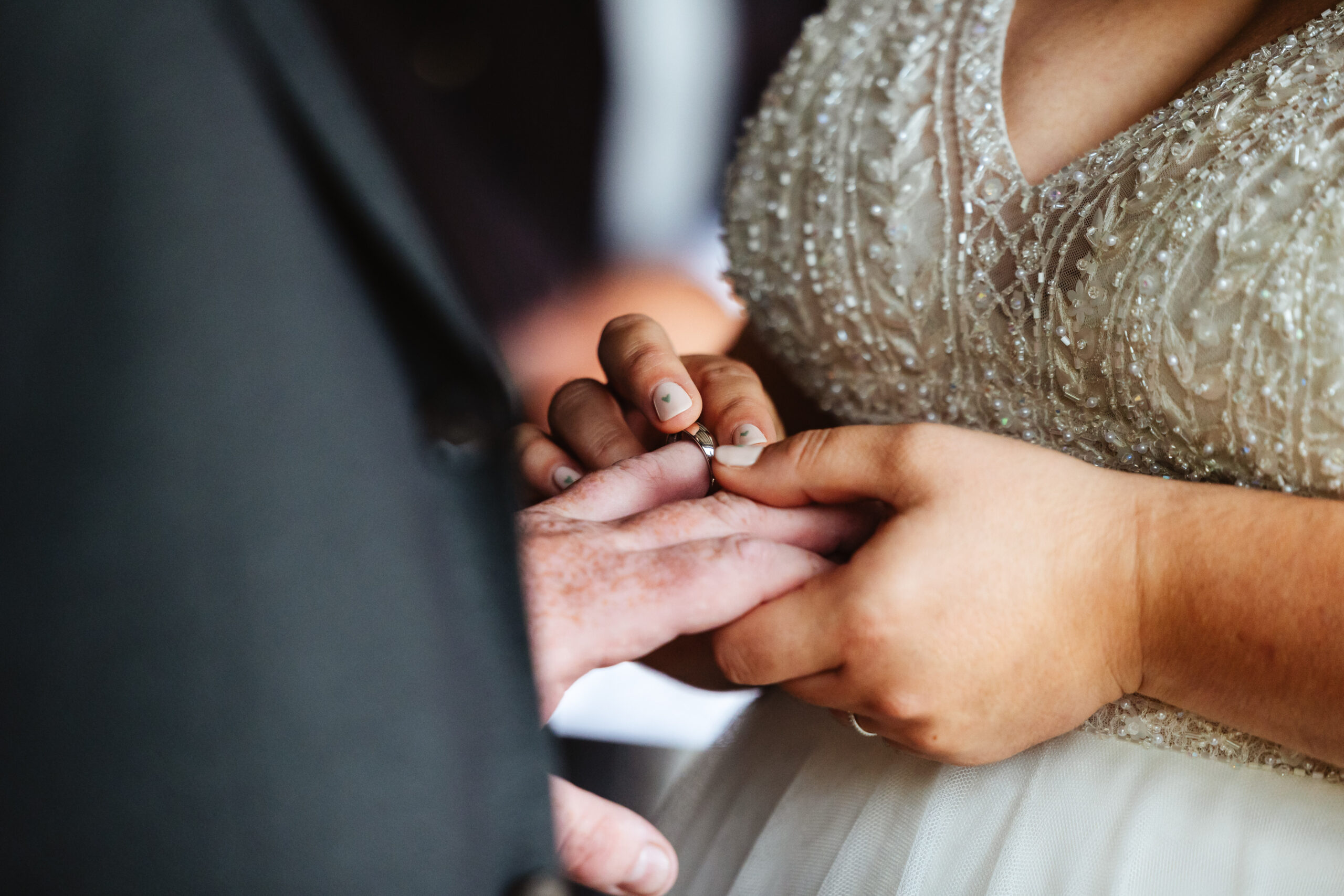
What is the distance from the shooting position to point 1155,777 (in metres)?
0.57

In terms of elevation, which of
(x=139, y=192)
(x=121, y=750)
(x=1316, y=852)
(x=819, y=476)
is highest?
(x=139, y=192)

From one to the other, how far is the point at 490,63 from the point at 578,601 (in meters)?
2.96

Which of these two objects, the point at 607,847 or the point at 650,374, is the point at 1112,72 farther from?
the point at 607,847

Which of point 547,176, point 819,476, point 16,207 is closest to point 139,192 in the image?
point 16,207

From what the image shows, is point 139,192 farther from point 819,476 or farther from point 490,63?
point 490,63

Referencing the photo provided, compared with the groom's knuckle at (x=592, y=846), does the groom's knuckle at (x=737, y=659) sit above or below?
below

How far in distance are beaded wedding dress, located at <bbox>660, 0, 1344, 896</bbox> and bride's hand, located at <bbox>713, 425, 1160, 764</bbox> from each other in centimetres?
7

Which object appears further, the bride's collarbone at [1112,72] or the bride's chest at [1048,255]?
the bride's collarbone at [1112,72]

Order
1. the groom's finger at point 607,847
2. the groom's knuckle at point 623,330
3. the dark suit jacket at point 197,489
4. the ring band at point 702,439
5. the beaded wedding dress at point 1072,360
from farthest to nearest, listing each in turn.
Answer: the groom's knuckle at point 623,330 < the ring band at point 702,439 < the beaded wedding dress at point 1072,360 < the groom's finger at point 607,847 < the dark suit jacket at point 197,489

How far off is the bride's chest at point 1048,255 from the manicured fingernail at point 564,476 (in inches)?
10.9

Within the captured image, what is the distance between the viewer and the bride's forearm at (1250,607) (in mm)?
486

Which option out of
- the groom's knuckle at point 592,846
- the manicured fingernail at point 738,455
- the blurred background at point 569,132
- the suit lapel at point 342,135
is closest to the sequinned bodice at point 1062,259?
the manicured fingernail at point 738,455

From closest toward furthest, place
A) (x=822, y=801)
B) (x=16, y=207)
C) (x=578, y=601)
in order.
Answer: (x=16, y=207)
(x=578, y=601)
(x=822, y=801)

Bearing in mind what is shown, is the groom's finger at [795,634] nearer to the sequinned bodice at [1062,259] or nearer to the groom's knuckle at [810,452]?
the groom's knuckle at [810,452]
